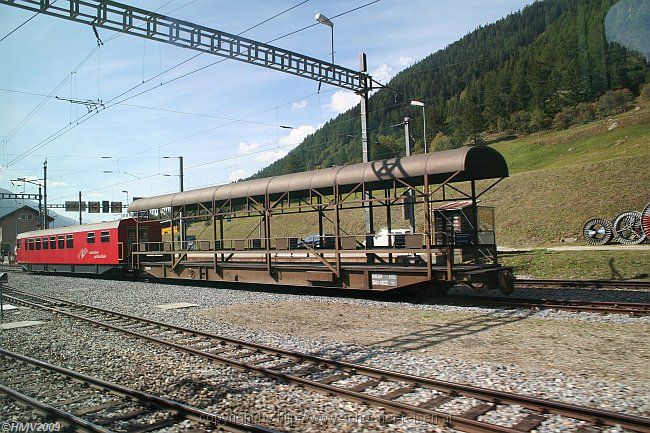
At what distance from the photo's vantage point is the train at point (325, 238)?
1229 centimetres

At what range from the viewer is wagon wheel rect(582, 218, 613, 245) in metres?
25.7

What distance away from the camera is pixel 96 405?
5680 mm

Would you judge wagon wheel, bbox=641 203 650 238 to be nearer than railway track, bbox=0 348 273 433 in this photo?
No

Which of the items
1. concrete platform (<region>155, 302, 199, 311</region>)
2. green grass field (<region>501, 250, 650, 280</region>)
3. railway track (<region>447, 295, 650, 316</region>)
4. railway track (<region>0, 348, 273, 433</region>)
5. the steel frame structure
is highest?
the steel frame structure

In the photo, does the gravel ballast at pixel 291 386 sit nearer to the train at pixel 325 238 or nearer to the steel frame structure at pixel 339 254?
the steel frame structure at pixel 339 254

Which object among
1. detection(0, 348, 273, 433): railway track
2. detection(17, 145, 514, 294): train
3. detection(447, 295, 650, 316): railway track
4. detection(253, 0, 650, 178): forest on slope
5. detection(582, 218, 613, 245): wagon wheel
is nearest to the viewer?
detection(0, 348, 273, 433): railway track

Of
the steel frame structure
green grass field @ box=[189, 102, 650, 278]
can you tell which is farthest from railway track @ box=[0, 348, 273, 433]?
green grass field @ box=[189, 102, 650, 278]

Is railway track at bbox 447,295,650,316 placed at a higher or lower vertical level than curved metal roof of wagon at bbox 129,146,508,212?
lower

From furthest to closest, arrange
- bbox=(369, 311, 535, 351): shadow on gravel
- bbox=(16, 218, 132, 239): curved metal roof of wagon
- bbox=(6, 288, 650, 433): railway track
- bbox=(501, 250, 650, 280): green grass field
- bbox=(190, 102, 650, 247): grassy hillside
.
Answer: bbox=(190, 102, 650, 247): grassy hillside → bbox=(16, 218, 132, 239): curved metal roof of wagon → bbox=(501, 250, 650, 280): green grass field → bbox=(369, 311, 535, 351): shadow on gravel → bbox=(6, 288, 650, 433): railway track

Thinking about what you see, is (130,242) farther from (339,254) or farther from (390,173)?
(390,173)

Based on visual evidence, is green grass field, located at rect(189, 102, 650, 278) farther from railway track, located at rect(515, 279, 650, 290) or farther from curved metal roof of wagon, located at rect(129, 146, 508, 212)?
railway track, located at rect(515, 279, 650, 290)

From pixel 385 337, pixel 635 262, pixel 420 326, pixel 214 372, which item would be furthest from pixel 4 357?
pixel 635 262

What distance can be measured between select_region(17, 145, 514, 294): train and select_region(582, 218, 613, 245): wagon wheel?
18.6 feet

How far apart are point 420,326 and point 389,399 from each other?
443cm
